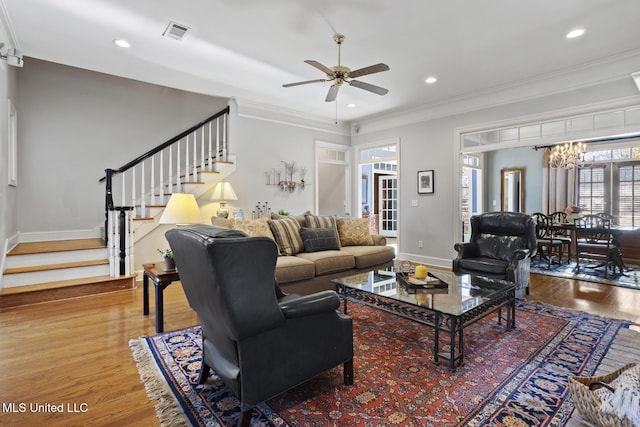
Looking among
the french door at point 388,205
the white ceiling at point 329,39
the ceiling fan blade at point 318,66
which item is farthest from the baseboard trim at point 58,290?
the french door at point 388,205

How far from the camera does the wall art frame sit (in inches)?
234

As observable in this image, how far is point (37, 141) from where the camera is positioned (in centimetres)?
505

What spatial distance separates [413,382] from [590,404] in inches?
34.3

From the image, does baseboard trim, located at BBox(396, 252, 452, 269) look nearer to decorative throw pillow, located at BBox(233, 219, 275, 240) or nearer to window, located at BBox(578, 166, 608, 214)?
decorative throw pillow, located at BBox(233, 219, 275, 240)

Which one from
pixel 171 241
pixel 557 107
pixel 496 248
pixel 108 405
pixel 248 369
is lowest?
pixel 108 405

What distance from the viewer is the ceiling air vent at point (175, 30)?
10.7 feet

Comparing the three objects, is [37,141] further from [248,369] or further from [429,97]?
[429,97]

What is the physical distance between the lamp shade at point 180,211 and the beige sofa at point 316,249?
434 millimetres

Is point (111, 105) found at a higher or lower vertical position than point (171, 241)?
higher

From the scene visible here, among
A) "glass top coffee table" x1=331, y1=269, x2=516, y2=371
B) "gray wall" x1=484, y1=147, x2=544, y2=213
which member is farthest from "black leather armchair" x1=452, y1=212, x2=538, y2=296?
"gray wall" x1=484, y1=147, x2=544, y2=213

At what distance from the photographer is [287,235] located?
408 cm

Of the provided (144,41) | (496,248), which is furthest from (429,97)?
(144,41)

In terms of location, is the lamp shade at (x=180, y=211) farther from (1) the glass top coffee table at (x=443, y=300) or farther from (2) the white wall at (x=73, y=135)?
(2) the white wall at (x=73, y=135)

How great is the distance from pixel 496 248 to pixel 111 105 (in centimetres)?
645
